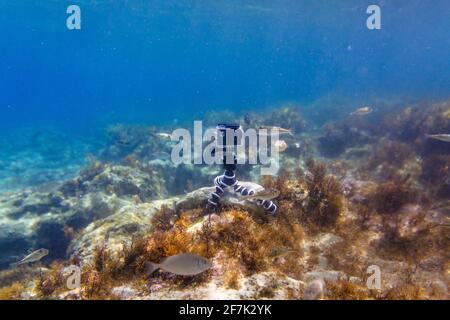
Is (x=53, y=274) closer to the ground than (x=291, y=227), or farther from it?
closer to the ground

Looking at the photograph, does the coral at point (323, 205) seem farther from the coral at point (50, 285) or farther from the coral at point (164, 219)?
the coral at point (50, 285)

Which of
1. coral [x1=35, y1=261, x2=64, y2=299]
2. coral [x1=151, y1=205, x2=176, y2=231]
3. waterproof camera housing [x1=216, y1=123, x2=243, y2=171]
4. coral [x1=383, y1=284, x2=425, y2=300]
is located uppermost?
waterproof camera housing [x1=216, y1=123, x2=243, y2=171]

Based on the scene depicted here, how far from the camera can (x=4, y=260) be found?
37.0 ft

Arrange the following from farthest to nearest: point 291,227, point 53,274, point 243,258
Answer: point 291,227 < point 53,274 < point 243,258

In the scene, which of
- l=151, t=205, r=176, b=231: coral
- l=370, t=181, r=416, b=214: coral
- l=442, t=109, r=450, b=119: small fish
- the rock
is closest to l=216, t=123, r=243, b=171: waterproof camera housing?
l=151, t=205, r=176, b=231: coral

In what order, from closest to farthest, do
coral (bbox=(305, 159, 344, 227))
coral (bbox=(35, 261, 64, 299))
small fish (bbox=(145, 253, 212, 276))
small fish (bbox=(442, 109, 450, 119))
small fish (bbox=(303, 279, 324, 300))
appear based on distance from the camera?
small fish (bbox=(145, 253, 212, 276))
small fish (bbox=(303, 279, 324, 300))
coral (bbox=(35, 261, 64, 299))
coral (bbox=(305, 159, 344, 227))
small fish (bbox=(442, 109, 450, 119))

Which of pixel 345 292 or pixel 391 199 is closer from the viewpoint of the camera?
pixel 345 292

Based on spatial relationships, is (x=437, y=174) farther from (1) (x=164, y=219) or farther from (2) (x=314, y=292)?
(1) (x=164, y=219)

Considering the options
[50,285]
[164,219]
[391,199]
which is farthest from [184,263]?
[391,199]

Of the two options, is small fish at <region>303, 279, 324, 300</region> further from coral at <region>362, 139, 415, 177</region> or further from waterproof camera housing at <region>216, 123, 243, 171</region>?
coral at <region>362, 139, 415, 177</region>

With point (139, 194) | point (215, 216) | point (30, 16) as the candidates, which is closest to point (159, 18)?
point (30, 16)

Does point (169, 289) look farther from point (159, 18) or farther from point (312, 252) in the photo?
point (159, 18)

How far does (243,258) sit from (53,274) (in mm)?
3697

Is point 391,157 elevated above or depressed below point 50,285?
above
